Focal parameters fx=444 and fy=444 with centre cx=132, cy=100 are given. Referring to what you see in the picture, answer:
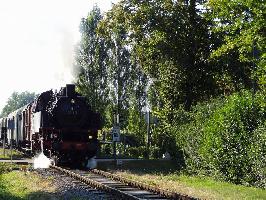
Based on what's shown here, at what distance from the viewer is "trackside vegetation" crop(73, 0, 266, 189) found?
16.6 metres

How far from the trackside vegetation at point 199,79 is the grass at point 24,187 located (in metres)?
7.10

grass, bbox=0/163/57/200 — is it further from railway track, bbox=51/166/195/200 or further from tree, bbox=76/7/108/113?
tree, bbox=76/7/108/113

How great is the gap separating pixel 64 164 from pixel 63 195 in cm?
1060

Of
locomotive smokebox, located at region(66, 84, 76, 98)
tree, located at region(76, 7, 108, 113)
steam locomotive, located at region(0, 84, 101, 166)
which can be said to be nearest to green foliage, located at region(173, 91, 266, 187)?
steam locomotive, located at region(0, 84, 101, 166)

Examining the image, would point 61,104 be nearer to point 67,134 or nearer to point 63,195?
point 67,134

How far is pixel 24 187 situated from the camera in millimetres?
15164

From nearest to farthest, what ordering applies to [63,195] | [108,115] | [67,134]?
[63,195], [67,134], [108,115]

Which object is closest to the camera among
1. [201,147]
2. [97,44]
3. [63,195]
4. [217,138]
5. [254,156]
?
[63,195]

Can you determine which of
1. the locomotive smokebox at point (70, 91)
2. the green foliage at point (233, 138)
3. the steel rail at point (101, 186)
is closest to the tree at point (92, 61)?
the locomotive smokebox at point (70, 91)

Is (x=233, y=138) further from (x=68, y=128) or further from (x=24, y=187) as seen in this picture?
(x=68, y=128)

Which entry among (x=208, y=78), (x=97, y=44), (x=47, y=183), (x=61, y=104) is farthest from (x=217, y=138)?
(x=97, y=44)

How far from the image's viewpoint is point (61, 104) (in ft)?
74.7

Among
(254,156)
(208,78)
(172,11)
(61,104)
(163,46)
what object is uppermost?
(172,11)

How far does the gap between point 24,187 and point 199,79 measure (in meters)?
16.0
